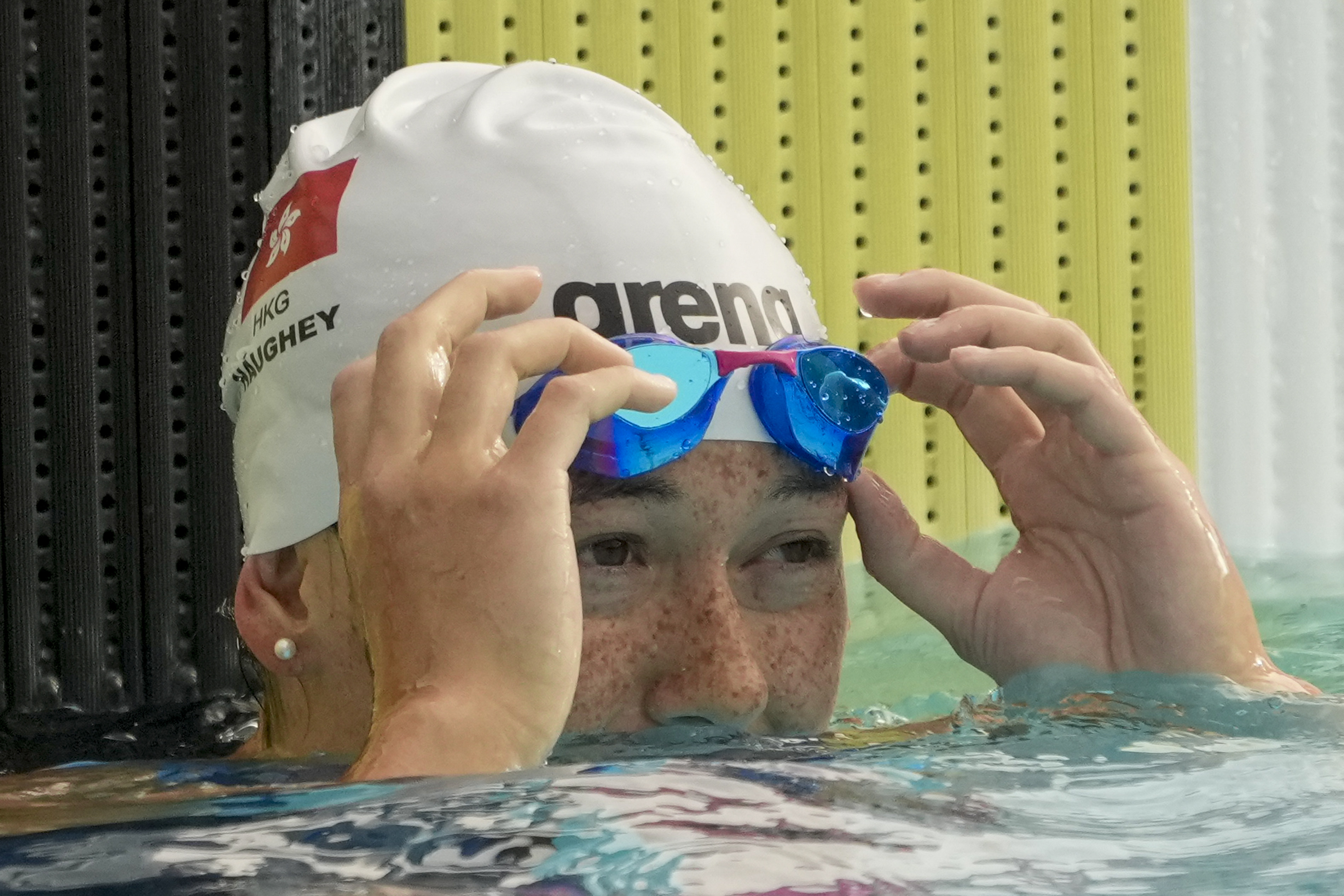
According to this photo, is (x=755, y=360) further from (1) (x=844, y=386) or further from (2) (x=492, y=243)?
(2) (x=492, y=243)

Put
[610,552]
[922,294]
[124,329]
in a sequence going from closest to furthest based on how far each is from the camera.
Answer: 1. [610,552]
2. [922,294]
3. [124,329]

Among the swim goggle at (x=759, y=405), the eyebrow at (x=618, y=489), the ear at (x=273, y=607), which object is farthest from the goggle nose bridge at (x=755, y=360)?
the ear at (x=273, y=607)

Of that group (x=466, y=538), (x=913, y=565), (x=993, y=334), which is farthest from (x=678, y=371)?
(x=913, y=565)

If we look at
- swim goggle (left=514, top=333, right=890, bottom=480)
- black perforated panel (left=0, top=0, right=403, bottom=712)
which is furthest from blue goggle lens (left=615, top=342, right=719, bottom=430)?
black perforated panel (left=0, top=0, right=403, bottom=712)

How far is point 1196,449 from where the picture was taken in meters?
3.94

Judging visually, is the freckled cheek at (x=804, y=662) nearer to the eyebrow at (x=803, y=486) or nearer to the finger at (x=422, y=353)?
the eyebrow at (x=803, y=486)

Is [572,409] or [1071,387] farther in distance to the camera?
[1071,387]

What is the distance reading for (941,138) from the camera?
388 cm

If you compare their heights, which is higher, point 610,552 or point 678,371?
point 678,371

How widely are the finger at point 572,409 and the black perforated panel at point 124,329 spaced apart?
94.1 inches

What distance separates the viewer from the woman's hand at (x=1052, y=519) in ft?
5.75

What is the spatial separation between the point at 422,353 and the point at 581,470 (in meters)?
0.21

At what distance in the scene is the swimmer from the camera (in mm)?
1287

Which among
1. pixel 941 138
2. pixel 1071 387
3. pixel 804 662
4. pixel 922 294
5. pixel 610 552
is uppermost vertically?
pixel 941 138
